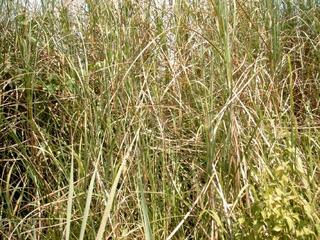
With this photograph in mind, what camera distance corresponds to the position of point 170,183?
5.17 feet

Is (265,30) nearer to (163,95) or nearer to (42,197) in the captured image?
(163,95)

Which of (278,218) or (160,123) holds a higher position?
(160,123)

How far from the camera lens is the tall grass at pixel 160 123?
1.42m

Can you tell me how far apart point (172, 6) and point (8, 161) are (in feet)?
2.69

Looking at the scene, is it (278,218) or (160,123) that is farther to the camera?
(160,123)

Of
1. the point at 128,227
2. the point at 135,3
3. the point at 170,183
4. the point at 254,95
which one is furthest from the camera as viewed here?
the point at 135,3

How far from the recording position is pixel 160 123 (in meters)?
1.59

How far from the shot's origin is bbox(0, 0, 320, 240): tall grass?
1.42m

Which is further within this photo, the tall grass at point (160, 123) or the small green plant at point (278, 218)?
the tall grass at point (160, 123)

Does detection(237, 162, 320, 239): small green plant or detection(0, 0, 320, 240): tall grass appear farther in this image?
detection(0, 0, 320, 240): tall grass

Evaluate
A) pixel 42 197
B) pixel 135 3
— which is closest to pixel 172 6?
pixel 135 3

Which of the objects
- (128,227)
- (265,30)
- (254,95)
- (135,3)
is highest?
(135,3)

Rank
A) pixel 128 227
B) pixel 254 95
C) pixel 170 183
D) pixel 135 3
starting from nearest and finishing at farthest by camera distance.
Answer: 1. pixel 128 227
2. pixel 170 183
3. pixel 254 95
4. pixel 135 3

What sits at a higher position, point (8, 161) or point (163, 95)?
point (163, 95)
